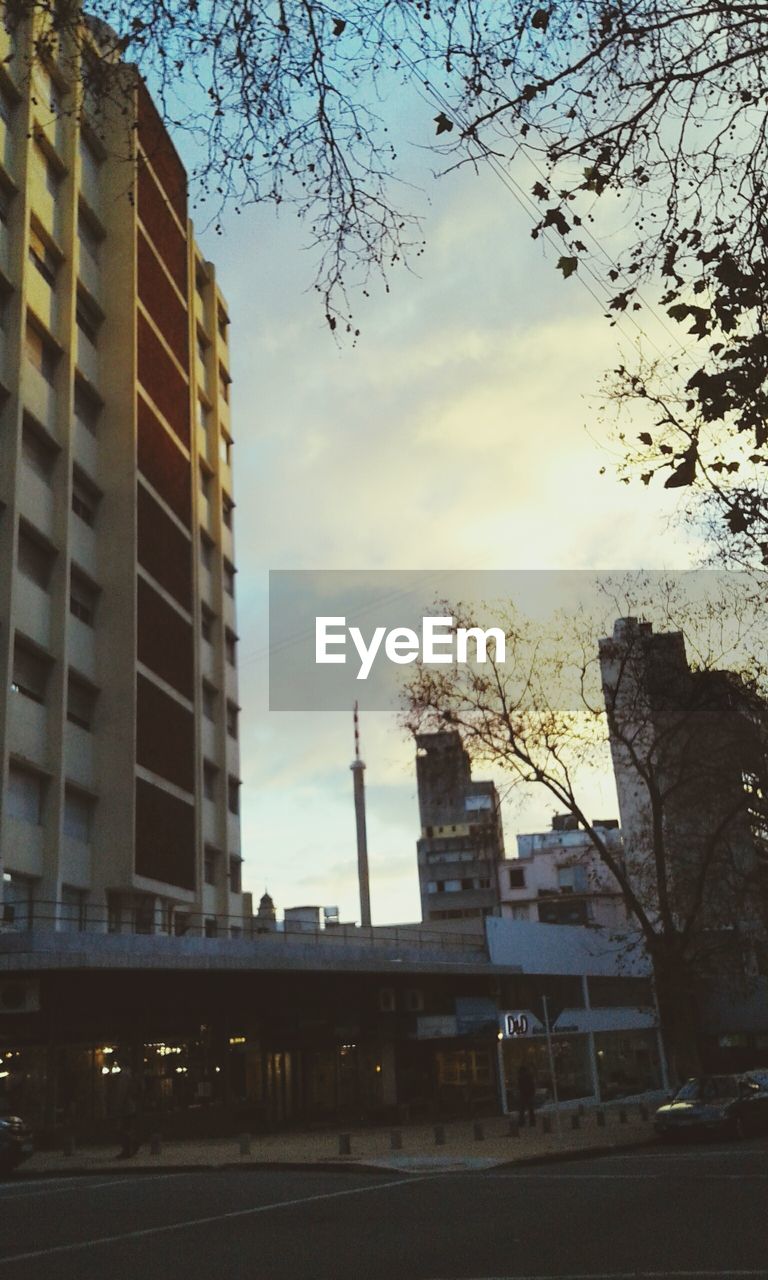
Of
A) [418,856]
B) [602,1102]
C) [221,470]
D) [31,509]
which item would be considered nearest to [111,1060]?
[31,509]

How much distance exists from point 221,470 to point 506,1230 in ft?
138

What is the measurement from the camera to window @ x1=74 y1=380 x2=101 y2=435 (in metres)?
37.7

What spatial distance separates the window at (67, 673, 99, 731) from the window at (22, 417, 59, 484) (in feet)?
19.4

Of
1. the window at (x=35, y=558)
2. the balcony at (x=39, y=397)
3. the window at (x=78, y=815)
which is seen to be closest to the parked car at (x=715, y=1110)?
the window at (x=78, y=815)

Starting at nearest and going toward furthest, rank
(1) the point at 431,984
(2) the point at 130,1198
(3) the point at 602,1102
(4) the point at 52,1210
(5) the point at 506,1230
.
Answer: (5) the point at 506,1230 < (4) the point at 52,1210 < (2) the point at 130,1198 < (1) the point at 431,984 < (3) the point at 602,1102

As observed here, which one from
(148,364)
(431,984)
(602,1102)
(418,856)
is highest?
(148,364)

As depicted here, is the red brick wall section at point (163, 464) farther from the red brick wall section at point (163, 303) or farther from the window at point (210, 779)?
the window at point (210, 779)

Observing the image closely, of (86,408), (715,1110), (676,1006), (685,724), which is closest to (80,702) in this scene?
(86,408)

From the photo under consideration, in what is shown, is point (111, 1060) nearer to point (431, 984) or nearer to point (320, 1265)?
point (431, 984)

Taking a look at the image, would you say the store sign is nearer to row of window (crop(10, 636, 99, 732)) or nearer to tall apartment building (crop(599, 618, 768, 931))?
tall apartment building (crop(599, 618, 768, 931))

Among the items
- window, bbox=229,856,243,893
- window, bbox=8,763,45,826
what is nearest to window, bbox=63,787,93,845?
window, bbox=8,763,45,826

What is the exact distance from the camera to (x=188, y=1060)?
3139cm

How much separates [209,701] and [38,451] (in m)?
14.7

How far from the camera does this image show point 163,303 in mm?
43688
